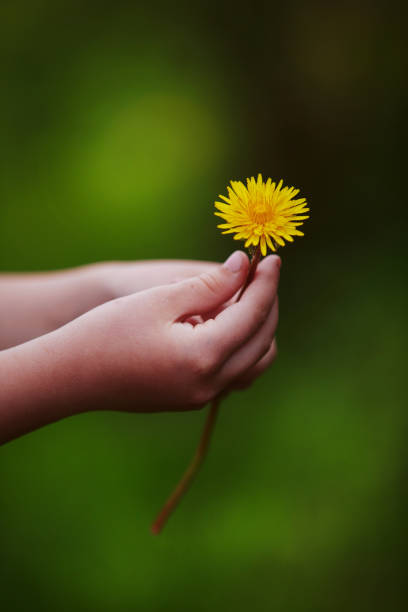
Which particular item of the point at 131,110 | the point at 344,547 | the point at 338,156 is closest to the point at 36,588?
the point at 344,547

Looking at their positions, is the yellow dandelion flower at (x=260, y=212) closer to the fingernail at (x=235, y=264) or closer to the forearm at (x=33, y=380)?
the fingernail at (x=235, y=264)

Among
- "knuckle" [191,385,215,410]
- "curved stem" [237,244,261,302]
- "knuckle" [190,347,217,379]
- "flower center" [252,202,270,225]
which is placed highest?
"flower center" [252,202,270,225]

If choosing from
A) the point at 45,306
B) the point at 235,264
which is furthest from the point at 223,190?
the point at 235,264

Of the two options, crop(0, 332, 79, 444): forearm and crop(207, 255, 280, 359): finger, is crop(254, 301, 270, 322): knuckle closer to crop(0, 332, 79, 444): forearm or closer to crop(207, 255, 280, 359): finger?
crop(207, 255, 280, 359): finger

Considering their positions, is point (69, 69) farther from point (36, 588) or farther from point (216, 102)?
point (36, 588)

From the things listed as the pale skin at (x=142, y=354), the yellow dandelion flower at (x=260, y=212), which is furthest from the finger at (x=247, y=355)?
the yellow dandelion flower at (x=260, y=212)

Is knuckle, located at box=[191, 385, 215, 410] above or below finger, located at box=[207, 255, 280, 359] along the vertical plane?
below

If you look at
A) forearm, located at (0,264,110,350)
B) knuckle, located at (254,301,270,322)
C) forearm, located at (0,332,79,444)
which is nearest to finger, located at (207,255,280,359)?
knuckle, located at (254,301,270,322)

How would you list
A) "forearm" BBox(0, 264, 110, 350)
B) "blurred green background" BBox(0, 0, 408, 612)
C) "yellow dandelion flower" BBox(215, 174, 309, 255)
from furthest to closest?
"blurred green background" BBox(0, 0, 408, 612) < "forearm" BBox(0, 264, 110, 350) < "yellow dandelion flower" BBox(215, 174, 309, 255)
